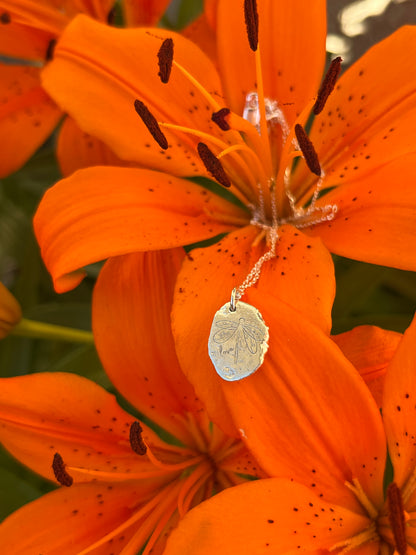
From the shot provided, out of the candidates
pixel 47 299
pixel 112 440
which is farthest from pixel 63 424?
pixel 47 299

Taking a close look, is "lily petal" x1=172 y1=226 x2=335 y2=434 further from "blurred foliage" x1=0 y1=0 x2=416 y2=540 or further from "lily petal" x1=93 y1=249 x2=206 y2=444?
"blurred foliage" x1=0 y1=0 x2=416 y2=540

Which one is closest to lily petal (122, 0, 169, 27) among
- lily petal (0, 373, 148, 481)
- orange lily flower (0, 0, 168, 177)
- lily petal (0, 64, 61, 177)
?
orange lily flower (0, 0, 168, 177)

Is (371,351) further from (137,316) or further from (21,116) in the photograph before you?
(21,116)

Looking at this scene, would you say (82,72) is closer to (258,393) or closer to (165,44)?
(165,44)

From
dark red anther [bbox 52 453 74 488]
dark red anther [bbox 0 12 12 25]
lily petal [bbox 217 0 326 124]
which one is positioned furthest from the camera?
dark red anther [bbox 0 12 12 25]

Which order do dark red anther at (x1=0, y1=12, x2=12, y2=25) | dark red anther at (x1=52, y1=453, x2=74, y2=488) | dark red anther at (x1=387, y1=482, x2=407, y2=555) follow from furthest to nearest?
dark red anther at (x1=0, y1=12, x2=12, y2=25), dark red anther at (x1=52, y1=453, x2=74, y2=488), dark red anther at (x1=387, y1=482, x2=407, y2=555)

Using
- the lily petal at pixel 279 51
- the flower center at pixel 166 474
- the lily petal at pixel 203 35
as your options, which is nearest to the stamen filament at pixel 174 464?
the flower center at pixel 166 474
